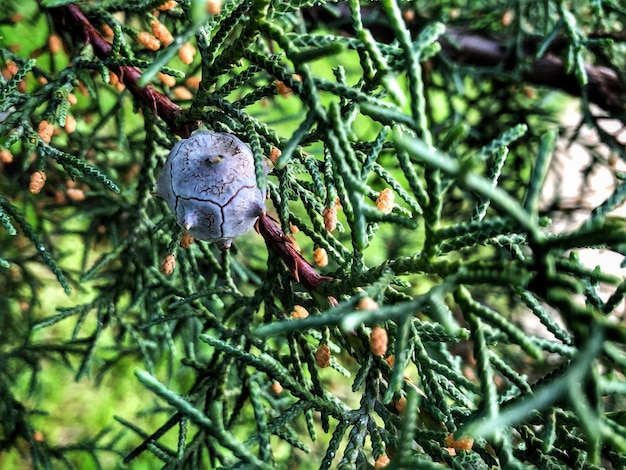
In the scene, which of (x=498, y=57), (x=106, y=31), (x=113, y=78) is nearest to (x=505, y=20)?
(x=498, y=57)

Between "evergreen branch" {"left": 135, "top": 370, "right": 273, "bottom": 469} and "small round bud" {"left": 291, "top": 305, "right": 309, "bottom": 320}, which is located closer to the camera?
"evergreen branch" {"left": 135, "top": 370, "right": 273, "bottom": 469}

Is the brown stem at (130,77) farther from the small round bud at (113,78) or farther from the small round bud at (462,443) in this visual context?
the small round bud at (462,443)

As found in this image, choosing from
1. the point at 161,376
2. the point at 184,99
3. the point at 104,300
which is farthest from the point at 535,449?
the point at 161,376

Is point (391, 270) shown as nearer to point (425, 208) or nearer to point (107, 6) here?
point (425, 208)

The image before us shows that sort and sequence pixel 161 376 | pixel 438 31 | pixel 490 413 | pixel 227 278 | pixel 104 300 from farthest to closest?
pixel 161 376 < pixel 104 300 < pixel 227 278 < pixel 438 31 < pixel 490 413

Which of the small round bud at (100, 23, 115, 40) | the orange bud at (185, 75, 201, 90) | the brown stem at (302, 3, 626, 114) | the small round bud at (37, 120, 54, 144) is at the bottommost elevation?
the brown stem at (302, 3, 626, 114)

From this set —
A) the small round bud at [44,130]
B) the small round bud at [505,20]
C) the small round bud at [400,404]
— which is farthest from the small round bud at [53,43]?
the small round bud at [505,20]

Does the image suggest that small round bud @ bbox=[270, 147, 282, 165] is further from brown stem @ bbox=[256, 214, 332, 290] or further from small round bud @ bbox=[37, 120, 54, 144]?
small round bud @ bbox=[37, 120, 54, 144]

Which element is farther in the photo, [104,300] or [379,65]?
[104,300]

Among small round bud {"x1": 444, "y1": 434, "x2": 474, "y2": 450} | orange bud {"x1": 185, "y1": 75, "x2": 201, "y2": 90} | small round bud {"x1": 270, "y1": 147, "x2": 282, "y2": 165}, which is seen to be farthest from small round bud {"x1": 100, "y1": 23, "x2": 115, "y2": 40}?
small round bud {"x1": 444, "y1": 434, "x2": 474, "y2": 450}

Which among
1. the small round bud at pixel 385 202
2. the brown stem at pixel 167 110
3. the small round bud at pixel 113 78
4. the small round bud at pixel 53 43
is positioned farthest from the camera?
the small round bud at pixel 53 43

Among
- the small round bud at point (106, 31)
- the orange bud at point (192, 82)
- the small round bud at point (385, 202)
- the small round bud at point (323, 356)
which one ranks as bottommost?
the small round bud at point (323, 356)
